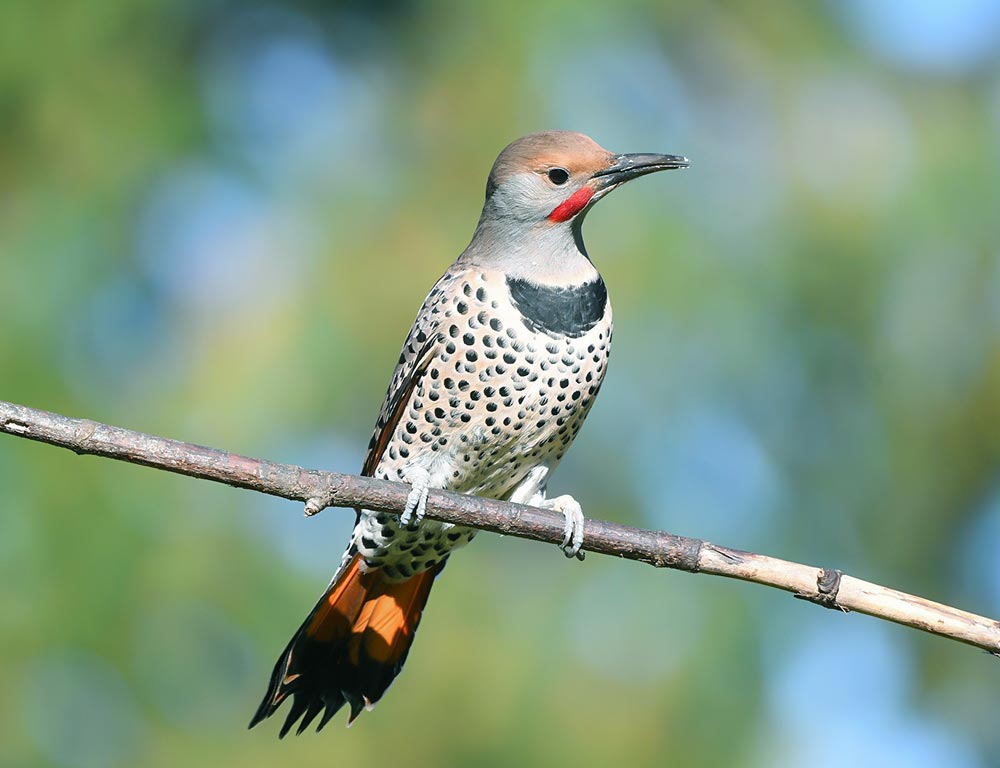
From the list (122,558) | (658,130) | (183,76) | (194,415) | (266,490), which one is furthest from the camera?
(183,76)

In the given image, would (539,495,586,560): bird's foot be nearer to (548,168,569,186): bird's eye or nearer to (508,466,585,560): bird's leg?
(508,466,585,560): bird's leg

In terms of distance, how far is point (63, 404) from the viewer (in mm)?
5957

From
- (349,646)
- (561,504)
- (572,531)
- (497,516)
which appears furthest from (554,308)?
(349,646)

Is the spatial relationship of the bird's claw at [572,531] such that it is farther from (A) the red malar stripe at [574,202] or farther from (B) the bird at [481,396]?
(A) the red malar stripe at [574,202]

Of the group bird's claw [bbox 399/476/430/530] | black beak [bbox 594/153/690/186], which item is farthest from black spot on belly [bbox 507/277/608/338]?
bird's claw [bbox 399/476/430/530]

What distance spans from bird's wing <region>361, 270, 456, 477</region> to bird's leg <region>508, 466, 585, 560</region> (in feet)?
1.53

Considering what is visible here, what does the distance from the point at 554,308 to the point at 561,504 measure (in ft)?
1.94

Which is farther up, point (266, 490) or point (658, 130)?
point (658, 130)

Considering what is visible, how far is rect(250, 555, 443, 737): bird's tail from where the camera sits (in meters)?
4.14

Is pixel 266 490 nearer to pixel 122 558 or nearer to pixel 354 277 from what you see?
pixel 122 558

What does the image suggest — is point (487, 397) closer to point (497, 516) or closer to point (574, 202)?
point (574, 202)

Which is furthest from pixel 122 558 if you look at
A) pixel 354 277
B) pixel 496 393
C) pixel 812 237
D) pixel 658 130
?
pixel 812 237

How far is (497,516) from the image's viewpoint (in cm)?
314

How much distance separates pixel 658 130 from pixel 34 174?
138 inches
